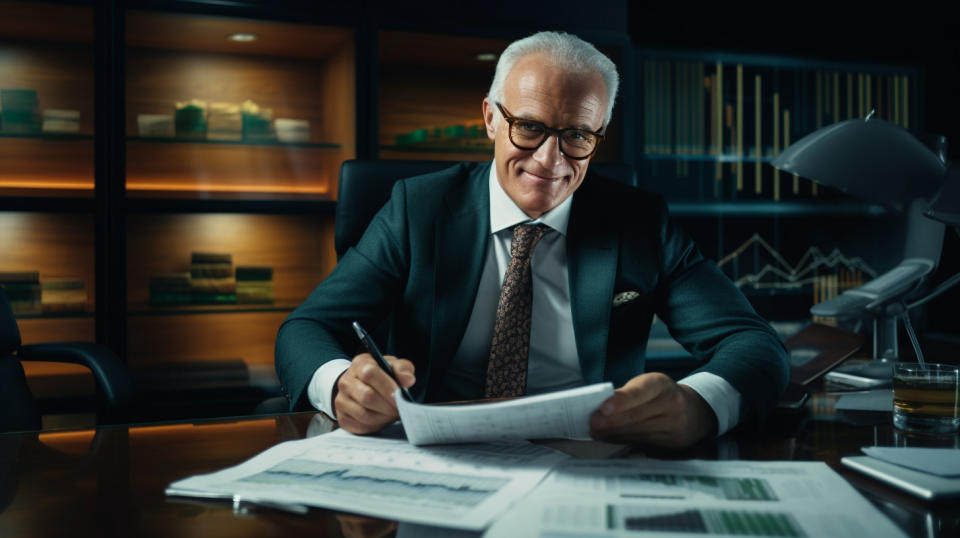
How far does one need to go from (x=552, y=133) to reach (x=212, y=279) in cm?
203

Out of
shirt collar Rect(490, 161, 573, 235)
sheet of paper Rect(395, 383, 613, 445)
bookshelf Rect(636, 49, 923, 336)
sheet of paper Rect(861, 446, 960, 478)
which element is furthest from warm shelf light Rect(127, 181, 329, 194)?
sheet of paper Rect(861, 446, 960, 478)

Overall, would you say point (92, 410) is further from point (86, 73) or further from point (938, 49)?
point (938, 49)

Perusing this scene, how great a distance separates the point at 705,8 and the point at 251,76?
2081mm

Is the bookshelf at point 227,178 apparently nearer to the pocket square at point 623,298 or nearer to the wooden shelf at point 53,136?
the wooden shelf at point 53,136

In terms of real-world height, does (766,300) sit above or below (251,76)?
below

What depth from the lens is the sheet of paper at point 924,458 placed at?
2.67ft

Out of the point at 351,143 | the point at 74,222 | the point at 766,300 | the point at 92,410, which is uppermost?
the point at 351,143

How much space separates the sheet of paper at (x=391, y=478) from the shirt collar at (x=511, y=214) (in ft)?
2.05

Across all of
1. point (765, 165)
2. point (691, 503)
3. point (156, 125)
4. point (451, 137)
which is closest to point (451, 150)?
point (451, 137)

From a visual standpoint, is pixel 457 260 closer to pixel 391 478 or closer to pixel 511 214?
pixel 511 214

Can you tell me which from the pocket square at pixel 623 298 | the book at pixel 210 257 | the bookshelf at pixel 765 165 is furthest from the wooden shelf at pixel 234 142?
the pocket square at pixel 623 298

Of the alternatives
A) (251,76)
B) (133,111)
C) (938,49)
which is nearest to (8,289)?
(133,111)

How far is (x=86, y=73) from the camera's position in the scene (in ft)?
9.37

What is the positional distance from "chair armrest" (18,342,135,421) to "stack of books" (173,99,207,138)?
139 centimetres
